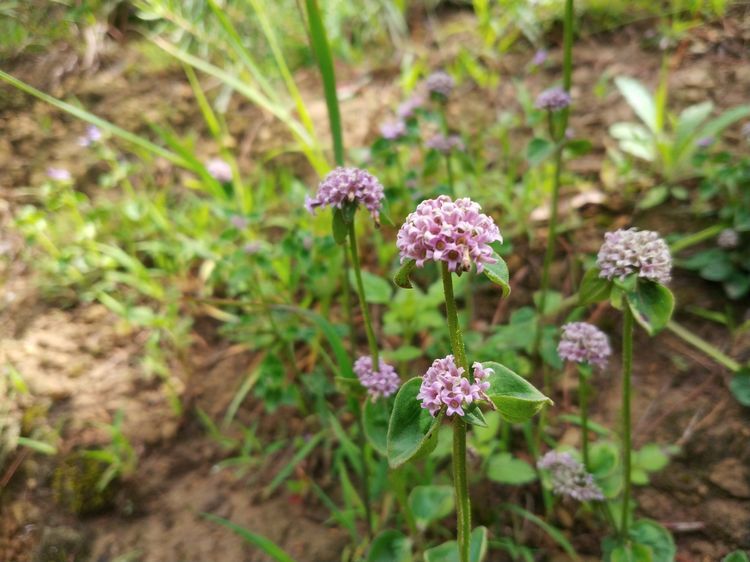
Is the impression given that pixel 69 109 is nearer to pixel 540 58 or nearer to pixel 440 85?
pixel 440 85

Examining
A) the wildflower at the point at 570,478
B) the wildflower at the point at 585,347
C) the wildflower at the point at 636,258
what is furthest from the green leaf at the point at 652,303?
the wildflower at the point at 570,478

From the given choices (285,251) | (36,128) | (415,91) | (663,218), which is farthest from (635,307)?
(36,128)

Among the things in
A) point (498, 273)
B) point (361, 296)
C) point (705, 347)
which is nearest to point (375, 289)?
point (361, 296)

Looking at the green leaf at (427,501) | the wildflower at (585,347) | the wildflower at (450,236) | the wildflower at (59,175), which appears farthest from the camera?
the wildflower at (59,175)

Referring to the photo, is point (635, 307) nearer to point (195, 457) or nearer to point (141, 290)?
point (195, 457)

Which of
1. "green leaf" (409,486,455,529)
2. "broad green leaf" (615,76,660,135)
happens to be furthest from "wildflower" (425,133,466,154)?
"green leaf" (409,486,455,529)

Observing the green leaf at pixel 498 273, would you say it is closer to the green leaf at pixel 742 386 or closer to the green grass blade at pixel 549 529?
the green grass blade at pixel 549 529
